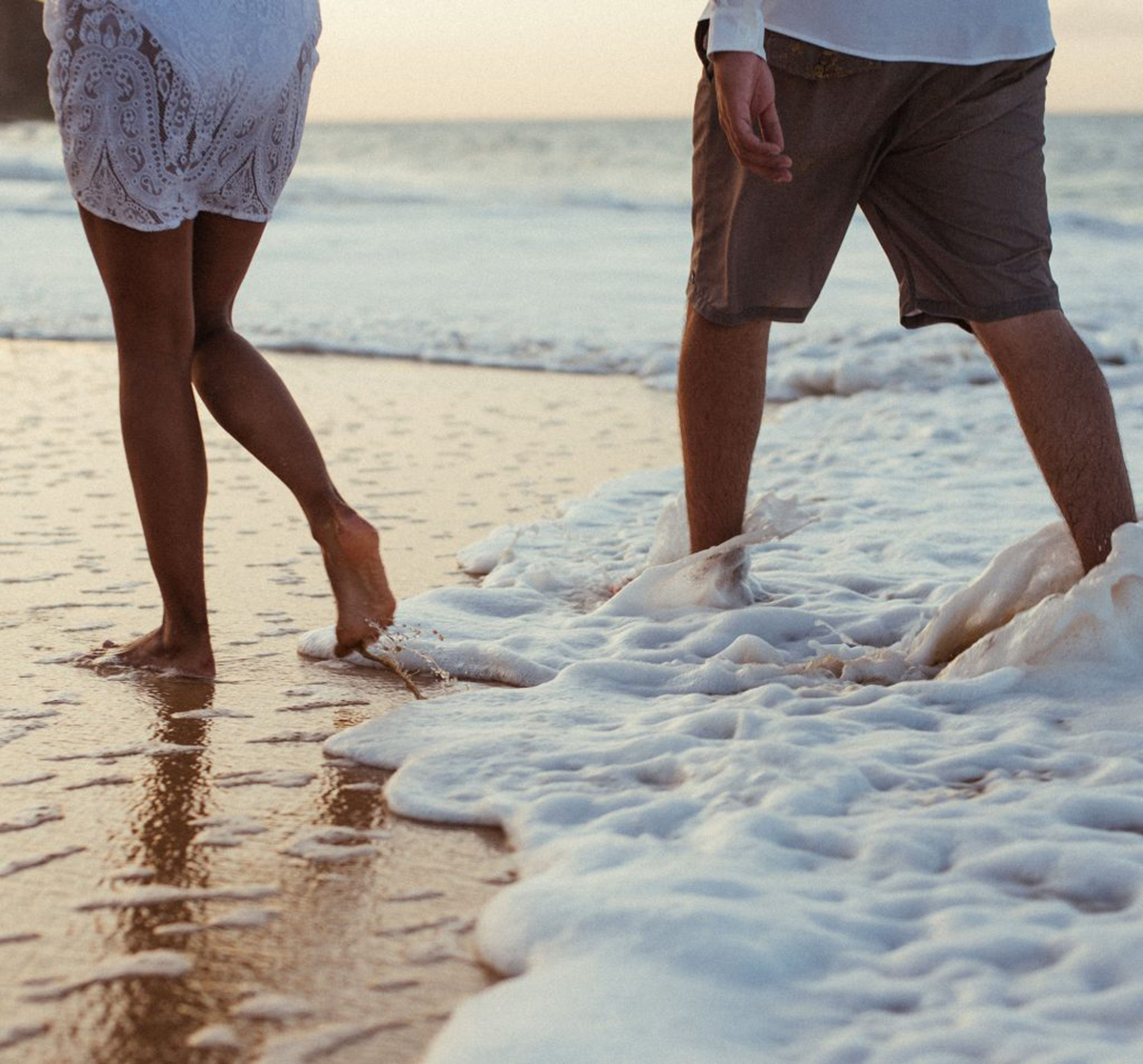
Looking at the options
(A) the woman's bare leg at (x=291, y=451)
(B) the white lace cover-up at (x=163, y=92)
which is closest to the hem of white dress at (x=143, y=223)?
(B) the white lace cover-up at (x=163, y=92)

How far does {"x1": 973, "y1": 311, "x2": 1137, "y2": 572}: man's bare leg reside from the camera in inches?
Result: 95.6

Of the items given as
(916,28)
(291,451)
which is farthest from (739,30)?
(291,451)

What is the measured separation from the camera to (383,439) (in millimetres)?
4668

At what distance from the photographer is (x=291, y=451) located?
2381 millimetres

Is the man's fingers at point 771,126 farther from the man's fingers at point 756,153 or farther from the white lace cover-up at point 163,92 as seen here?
the white lace cover-up at point 163,92

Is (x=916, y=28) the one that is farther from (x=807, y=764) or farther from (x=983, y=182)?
(x=807, y=764)

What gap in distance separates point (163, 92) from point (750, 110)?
87cm

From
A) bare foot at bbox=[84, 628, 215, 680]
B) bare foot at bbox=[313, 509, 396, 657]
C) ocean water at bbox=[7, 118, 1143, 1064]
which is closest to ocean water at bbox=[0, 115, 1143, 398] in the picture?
ocean water at bbox=[7, 118, 1143, 1064]

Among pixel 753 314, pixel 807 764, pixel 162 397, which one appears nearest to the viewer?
pixel 807 764

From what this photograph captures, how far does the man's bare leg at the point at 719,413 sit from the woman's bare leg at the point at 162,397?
89 centimetres

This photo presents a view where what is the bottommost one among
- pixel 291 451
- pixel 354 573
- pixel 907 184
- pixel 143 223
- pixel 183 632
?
pixel 183 632

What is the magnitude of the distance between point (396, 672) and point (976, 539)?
5.37 ft

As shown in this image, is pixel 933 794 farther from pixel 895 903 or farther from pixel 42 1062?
pixel 42 1062

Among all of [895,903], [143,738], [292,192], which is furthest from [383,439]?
[292,192]
